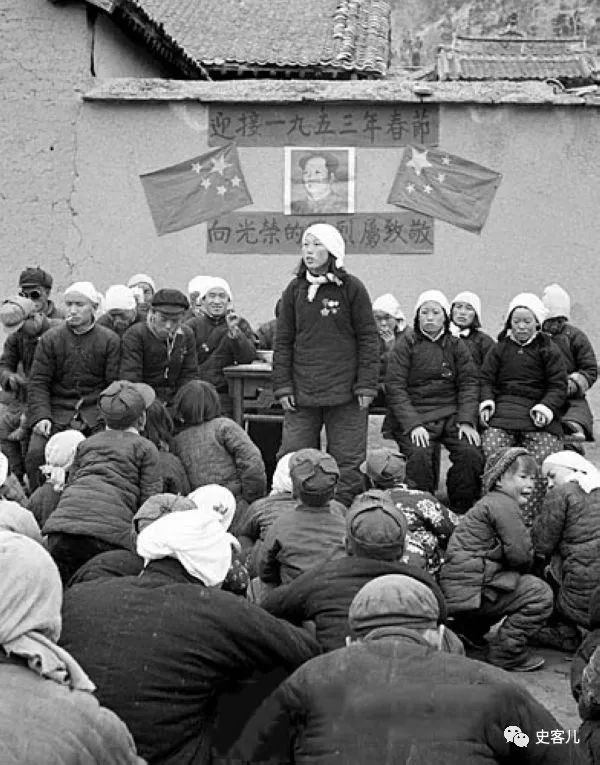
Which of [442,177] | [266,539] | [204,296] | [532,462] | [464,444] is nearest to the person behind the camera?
[266,539]

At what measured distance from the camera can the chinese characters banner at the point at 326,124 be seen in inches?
430

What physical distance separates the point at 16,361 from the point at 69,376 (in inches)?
26.9

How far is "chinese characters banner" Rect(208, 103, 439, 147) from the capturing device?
10.9m

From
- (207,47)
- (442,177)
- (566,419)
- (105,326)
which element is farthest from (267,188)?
(207,47)

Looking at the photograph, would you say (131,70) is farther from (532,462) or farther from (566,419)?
(532,462)

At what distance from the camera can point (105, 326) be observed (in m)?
7.95

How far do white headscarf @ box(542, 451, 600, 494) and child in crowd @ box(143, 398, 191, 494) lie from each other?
191 centimetres

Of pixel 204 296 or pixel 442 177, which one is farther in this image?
pixel 442 177

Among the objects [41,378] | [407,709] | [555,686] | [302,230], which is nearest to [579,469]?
[555,686]

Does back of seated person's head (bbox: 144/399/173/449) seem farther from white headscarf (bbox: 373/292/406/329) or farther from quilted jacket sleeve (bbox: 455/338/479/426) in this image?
white headscarf (bbox: 373/292/406/329)

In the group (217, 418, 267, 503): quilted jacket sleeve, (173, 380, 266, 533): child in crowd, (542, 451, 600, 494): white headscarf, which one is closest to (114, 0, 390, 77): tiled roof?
(173, 380, 266, 533): child in crowd

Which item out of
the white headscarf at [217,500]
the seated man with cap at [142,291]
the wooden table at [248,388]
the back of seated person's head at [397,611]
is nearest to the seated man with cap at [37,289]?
the seated man with cap at [142,291]

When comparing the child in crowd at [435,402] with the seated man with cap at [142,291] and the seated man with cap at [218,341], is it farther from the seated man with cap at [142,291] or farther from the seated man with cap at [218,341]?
the seated man with cap at [142,291]

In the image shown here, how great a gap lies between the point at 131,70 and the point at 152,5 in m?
6.75
